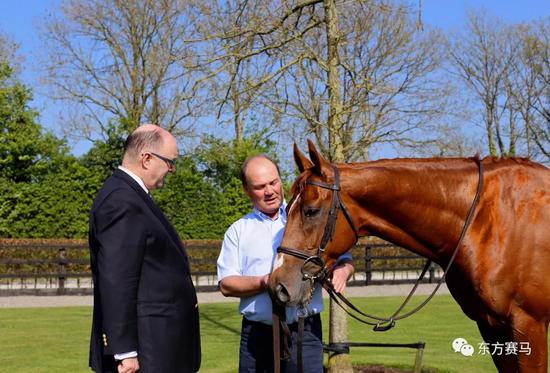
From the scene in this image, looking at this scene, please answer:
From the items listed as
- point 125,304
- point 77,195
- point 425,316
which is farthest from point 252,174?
point 77,195

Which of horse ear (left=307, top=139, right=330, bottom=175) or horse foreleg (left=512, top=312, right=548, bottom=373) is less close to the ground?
horse ear (left=307, top=139, right=330, bottom=175)

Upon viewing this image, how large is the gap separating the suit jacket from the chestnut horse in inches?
24.4

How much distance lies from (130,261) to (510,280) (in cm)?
203

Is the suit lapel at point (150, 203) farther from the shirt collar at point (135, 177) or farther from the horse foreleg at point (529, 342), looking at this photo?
the horse foreleg at point (529, 342)

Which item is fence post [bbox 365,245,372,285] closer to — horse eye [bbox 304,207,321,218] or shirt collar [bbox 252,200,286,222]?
shirt collar [bbox 252,200,286,222]

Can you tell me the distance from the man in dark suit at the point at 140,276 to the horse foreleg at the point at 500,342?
5.52 feet

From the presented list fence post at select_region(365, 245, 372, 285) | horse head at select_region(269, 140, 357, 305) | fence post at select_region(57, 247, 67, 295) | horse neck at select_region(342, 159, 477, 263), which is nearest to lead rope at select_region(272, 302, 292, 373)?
horse head at select_region(269, 140, 357, 305)

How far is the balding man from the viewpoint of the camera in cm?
363

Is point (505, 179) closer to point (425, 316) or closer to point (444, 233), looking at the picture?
point (444, 233)

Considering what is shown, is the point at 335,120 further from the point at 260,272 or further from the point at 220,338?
the point at 220,338

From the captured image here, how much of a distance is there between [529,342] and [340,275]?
1.09 meters

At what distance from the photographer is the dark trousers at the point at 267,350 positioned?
3.64 metres

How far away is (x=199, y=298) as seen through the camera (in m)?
16.6

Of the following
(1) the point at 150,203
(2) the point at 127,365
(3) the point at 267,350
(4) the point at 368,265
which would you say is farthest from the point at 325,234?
(4) the point at 368,265
